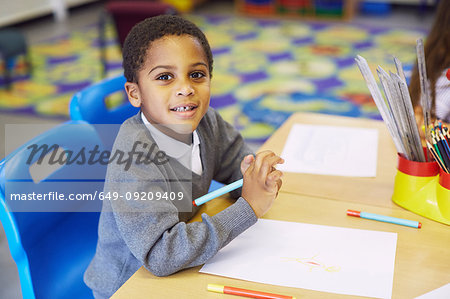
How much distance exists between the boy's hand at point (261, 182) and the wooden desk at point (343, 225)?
11 cm

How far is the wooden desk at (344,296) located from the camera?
74 cm

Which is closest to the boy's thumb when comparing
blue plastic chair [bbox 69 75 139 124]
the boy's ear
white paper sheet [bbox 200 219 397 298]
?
white paper sheet [bbox 200 219 397 298]

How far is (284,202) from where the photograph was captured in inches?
39.4

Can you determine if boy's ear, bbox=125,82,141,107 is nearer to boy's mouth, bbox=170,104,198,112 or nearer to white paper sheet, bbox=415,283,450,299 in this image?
boy's mouth, bbox=170,104,198,112

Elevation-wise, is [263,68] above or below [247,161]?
below

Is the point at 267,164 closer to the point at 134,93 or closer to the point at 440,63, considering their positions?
the point at 134,93

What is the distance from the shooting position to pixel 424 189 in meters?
0.93

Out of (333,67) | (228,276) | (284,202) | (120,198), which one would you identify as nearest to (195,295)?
(228,276)

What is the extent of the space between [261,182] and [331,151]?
1.44ft

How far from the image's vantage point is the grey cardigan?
2.58 feet

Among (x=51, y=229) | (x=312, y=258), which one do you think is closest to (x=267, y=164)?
(x=312, y=258)

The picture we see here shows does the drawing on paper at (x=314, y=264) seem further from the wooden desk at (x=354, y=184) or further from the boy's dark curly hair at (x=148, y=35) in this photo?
the boy's dark curly hair at (x=148, y=35)

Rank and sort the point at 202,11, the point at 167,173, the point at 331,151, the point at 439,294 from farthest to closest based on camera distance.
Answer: the point at 202,11
the point at 331,151
the point at 167,173
the point at 439,294

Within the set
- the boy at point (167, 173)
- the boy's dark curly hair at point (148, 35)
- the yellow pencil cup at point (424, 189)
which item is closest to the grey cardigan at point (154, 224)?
the boy at point (167, 173)
